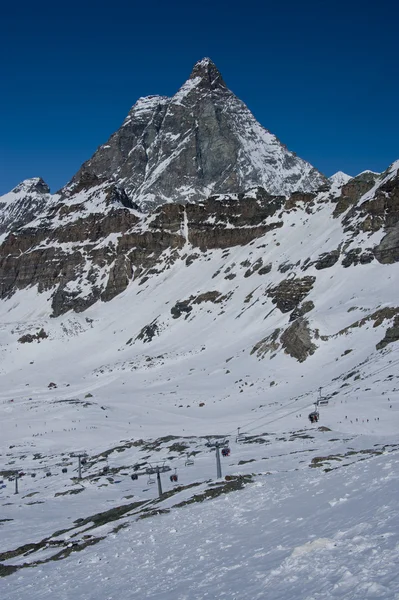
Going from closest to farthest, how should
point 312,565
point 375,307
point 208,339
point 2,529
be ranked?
1. point 312,565
2. point 2,529
3. point 375,307
4. point 208,339

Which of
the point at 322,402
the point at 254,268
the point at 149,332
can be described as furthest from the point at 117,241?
the point at 322,402

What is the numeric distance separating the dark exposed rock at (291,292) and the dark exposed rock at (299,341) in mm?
15009

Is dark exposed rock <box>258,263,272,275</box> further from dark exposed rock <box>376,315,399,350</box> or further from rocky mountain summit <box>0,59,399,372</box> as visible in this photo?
dark exposed rock <box>376,315,399,350</box>

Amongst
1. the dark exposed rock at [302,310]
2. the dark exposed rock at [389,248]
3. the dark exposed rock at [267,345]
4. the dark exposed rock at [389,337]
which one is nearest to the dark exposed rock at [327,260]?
the dark exposed rock at [389,248]

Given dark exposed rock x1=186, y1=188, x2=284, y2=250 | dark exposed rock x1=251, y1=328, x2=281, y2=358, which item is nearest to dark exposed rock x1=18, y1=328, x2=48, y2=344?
dark exposed rock x1=186, y1=188, x2=284, y2=250

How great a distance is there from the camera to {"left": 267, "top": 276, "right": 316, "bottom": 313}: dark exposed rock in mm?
85875

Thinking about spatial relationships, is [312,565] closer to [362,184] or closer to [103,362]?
[103,362]

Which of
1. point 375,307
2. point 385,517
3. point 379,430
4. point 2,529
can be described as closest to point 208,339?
point 375,307

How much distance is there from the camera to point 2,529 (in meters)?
26.7

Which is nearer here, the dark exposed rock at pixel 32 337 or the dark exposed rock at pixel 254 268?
the dark exposed rock at pixel 254 268

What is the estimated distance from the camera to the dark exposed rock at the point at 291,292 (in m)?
85.9

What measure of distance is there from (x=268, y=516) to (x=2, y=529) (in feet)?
55.5

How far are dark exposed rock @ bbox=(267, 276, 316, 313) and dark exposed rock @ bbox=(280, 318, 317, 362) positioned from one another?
1501 cm

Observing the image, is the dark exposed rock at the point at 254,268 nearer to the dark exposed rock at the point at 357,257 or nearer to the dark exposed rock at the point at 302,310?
the dark exposed rock at the point at 357,257
